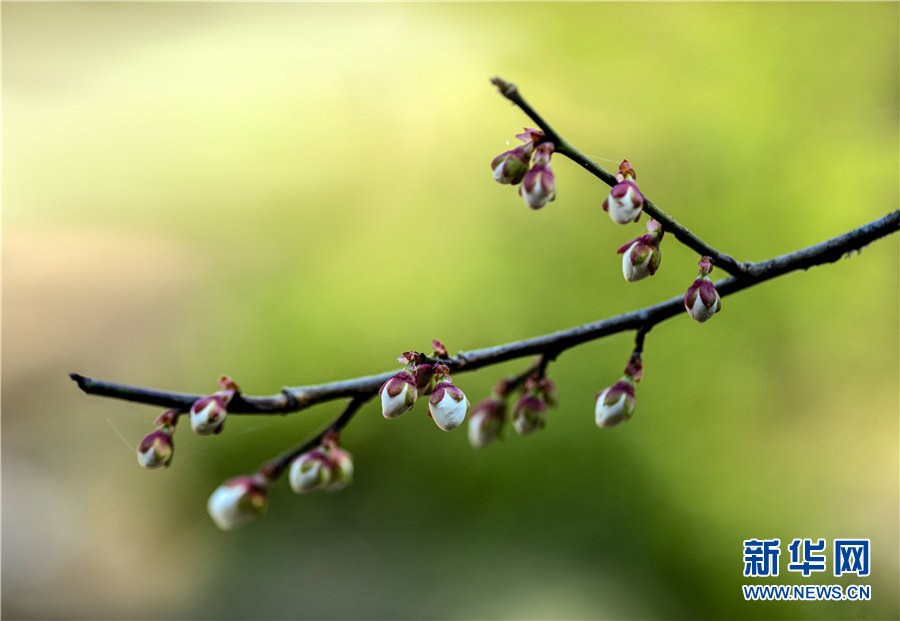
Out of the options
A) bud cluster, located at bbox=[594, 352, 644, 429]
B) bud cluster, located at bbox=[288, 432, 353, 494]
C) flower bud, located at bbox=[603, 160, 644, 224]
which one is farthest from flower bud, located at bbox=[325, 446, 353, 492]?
flower bud, located at bbox=[603, 160, 644, 224]

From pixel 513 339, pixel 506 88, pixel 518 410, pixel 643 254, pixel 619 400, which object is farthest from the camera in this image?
pixel 513 339

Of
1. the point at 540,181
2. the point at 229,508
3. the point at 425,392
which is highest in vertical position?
the point at 540,181

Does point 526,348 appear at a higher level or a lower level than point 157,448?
higher

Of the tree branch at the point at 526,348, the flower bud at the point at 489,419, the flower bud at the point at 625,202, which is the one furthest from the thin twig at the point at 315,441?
the flower bud at the point at 625,202

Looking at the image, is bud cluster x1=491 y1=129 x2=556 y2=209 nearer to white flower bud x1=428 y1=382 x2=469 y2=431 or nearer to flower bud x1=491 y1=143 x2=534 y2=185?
flower bud x1=491 y1=143 x2=534 y2=185

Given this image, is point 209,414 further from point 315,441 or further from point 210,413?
point 315,441

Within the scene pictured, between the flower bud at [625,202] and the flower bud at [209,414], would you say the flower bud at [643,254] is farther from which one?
the flower bud at [209,414]

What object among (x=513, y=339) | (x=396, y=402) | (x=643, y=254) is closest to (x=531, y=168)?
(x=643, y=254)
